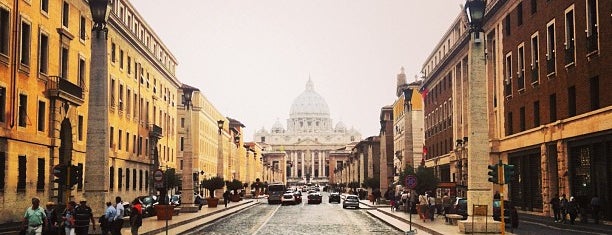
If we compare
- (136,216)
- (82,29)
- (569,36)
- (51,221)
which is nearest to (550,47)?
(569,36)

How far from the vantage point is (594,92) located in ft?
122

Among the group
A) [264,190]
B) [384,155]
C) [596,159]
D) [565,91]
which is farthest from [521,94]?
[264,190]

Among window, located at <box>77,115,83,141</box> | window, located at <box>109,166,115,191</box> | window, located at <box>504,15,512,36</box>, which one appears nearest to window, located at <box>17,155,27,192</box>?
window, located at <box>77,115,83,141</box>

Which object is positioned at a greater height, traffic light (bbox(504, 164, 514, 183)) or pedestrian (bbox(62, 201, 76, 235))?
traffic light (bbox(504, 164, 514, 183))

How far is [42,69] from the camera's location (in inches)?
1726

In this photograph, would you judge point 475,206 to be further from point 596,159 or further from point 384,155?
point 384,155

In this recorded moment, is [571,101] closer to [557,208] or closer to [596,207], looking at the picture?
[557,208]

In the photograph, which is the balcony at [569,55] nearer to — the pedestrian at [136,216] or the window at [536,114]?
the window at [536,114]

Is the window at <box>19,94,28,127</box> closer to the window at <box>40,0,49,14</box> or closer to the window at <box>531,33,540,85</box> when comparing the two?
the window at <box>40,0,49,14</box>

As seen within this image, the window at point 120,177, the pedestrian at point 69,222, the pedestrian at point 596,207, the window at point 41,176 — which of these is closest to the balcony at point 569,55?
the pedestrian at point 596,207

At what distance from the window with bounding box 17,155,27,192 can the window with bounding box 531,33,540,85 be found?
2848 centimetres

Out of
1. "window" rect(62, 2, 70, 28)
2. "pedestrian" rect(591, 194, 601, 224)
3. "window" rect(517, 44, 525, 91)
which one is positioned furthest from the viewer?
"window" rect(517, 44, 525, 91)

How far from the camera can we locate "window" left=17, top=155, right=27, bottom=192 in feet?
130

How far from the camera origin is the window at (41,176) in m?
42.8
